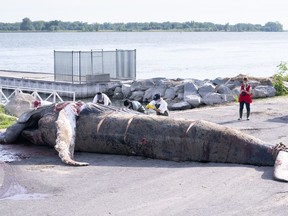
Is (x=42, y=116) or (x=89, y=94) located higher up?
(x=42, y=116)

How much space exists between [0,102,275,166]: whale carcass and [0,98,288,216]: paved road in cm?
29

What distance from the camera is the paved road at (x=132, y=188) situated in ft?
33.7

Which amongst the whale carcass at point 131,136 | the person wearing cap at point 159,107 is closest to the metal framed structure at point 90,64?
the person wearing cap at point 159,107

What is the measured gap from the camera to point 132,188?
11617 millimetres

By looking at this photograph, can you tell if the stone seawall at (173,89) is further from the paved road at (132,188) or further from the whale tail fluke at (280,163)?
the whale tail fluke at (280,163)

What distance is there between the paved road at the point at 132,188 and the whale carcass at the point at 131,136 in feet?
0.95

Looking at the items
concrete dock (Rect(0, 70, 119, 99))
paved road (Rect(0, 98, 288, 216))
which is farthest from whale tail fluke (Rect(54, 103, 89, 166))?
concrete dock (Rect(0, 70, 119, 99))

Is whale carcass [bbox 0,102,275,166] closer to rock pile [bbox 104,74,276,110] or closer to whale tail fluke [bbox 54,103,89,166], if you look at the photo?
whale tail fluke [bbox 54,103,89,166]

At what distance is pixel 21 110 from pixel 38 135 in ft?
30.3

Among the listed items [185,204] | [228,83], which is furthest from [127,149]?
[228,83]

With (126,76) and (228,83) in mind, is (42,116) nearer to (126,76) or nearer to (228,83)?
(228,83)

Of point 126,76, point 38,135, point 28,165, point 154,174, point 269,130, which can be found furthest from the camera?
point 126,76

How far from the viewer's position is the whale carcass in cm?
1359

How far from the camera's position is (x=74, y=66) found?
123 feet
